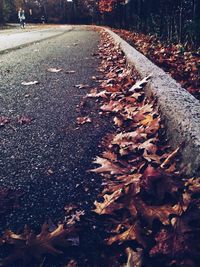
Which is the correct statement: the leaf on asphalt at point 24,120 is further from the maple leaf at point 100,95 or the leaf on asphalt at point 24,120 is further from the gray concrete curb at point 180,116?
the gray concrete curb at point 180,116

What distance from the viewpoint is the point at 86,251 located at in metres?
1.16

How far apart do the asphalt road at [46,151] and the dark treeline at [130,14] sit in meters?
3.82

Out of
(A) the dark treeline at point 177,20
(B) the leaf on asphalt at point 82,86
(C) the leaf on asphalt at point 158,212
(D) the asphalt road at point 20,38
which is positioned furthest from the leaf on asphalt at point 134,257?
(D) the asphalt road at point 20,38

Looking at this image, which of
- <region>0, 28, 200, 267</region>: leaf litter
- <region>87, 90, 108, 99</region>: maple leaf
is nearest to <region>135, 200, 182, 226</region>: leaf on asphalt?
<region>0, 28, 200, 267</region>: leaf litter

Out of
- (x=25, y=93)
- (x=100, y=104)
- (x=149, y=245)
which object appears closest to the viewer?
(x=149, y=245)

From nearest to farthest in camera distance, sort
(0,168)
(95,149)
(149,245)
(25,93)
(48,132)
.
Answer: (149,245), (0,168), (95,149), (48,132), (25,93)

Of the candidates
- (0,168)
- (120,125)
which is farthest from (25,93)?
(0,168)

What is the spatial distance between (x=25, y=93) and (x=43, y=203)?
6.49 feet

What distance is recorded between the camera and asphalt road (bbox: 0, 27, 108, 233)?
140cm

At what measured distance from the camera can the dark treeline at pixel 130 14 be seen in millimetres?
6484

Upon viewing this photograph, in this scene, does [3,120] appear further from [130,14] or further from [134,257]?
[130,14]

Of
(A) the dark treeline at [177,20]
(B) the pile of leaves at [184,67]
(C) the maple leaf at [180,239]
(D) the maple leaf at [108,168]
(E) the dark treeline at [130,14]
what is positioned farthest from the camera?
(E) the dark treeline at [130,14]

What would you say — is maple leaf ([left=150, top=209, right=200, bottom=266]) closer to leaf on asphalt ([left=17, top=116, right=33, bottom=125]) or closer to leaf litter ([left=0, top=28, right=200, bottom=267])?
leaf litter ([left=0, top=28, right=200, bottom=267])

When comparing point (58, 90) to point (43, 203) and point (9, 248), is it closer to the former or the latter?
point (43, 203)
